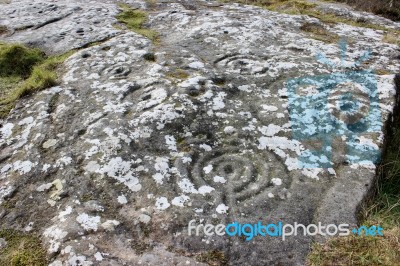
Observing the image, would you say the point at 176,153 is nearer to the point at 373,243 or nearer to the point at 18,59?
the point at 373,243

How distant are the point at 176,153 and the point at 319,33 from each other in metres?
4.36

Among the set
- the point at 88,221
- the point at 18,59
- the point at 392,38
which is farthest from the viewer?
the point at 392,38

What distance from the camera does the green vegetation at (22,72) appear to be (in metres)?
4.83

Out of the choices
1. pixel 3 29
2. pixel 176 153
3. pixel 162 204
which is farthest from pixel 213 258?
pixel 3 29

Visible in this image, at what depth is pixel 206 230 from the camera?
2922 mm

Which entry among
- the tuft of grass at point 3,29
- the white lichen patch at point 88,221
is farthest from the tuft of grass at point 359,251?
the tuft of grass at point 3,29

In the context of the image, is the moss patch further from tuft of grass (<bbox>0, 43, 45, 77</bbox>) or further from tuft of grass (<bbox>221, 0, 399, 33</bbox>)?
tuft of grass (<bbox>0, 43, 45, 77</bbox>)

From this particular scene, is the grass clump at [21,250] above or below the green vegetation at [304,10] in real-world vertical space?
below

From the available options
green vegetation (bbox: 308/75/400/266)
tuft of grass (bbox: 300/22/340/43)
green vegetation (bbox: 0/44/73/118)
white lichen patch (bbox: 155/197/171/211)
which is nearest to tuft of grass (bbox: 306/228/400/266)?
green vegetation (bbox: 308/75/400/266)

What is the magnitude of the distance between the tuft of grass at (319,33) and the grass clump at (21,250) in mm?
5184

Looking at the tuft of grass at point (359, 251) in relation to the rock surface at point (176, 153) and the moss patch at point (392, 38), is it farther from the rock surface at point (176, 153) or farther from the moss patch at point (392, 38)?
the moss patch at point (392, 38)

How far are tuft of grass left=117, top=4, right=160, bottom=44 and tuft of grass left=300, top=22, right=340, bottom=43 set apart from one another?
271 cm

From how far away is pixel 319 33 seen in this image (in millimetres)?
6719

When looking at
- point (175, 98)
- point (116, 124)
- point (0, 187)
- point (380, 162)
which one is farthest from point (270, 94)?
point (0, 187)
